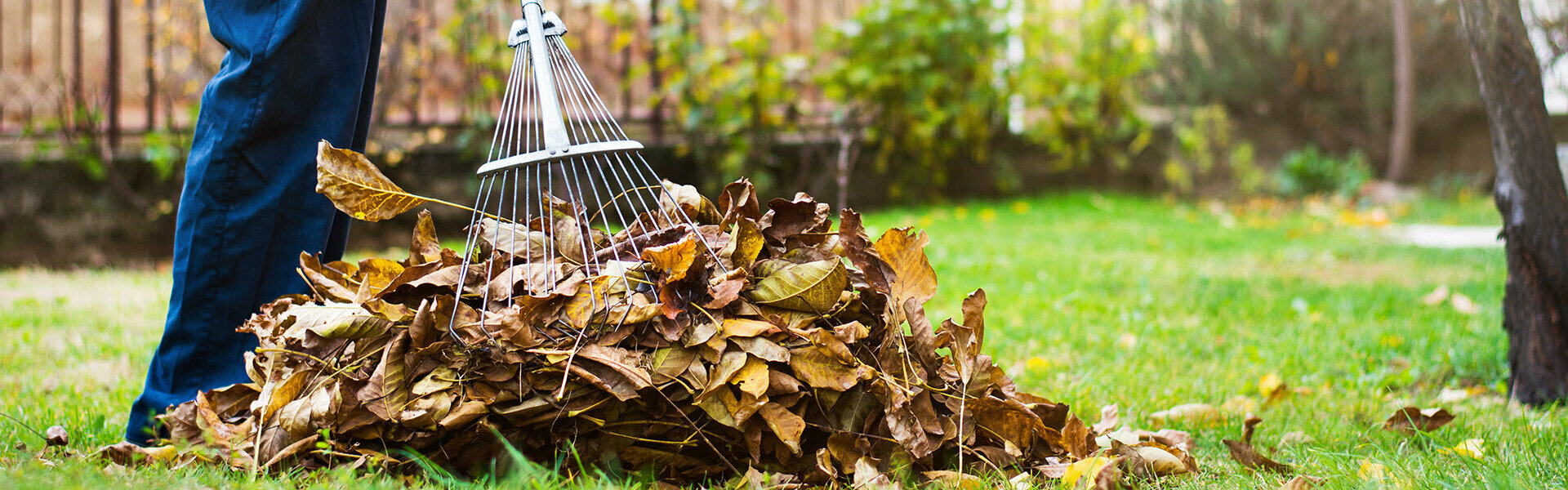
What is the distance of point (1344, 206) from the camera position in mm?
7086

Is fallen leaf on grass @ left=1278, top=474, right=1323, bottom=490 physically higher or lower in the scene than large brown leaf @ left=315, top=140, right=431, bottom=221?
lower

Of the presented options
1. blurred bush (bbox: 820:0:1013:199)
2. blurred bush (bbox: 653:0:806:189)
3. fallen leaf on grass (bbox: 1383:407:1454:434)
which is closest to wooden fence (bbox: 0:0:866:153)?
blurred bush (bbox: 653:0:806:189)

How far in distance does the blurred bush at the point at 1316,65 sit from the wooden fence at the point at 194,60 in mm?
3804

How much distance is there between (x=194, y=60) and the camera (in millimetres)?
4504

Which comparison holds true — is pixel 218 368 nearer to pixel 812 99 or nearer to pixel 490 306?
pixel 490 306

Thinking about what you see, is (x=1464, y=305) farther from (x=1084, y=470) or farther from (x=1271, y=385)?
(x=1084, y=470)

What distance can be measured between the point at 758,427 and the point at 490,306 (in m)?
0.41

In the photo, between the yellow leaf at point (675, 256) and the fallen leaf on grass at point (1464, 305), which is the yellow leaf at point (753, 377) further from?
the fallen leaf on grass at point (1464, 305)

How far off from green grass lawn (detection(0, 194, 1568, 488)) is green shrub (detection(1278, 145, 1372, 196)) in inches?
115

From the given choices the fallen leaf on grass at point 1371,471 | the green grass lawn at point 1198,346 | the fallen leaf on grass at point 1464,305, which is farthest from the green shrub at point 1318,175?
the fallen leaf on grass at point 1371,471

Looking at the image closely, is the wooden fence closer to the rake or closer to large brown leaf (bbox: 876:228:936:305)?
the rake

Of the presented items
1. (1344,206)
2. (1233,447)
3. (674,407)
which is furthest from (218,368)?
(1344,206)

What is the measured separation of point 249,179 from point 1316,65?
8.16m

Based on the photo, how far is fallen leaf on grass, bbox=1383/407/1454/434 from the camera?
176 cm
